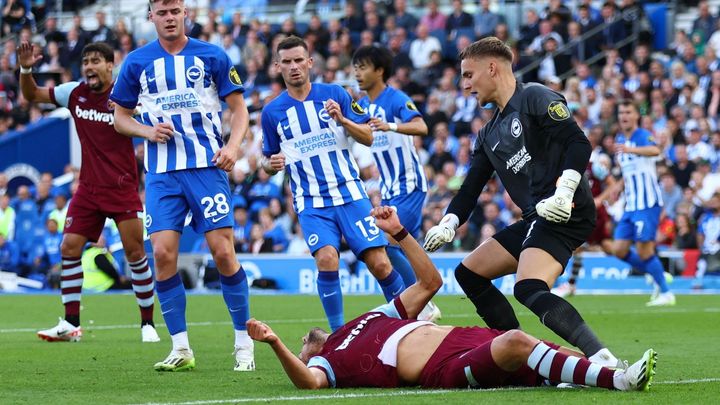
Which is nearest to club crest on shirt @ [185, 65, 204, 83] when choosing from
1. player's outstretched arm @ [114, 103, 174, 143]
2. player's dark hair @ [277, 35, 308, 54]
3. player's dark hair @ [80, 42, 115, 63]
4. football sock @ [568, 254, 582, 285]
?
player's outstretched arm @ [114, 103, 174, 143]

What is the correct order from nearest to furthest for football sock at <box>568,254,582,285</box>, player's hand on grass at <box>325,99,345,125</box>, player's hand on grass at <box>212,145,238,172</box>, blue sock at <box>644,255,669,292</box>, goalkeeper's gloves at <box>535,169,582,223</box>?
goalkeeper's gloves at <box>535,169,582,223</box> < player's hand on grass at <box>212,145,238,172</box> < player's hand on grass at <box>325,99,345,125</box> < blue sock at <box>644,255,669,292</box> < football sock at <box>568,254,582,285</box>

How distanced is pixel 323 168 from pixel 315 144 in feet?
0.69

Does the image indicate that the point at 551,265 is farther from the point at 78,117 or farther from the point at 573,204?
the point at 78,117

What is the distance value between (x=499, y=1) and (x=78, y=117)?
56.6ft

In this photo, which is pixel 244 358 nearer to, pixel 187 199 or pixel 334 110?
pixel 187 199

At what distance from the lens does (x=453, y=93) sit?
950 inches

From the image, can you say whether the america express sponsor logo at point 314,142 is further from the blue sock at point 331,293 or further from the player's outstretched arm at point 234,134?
the player's outstretched arm at point 234,134

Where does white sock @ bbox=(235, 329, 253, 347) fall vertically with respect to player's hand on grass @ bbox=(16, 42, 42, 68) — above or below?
below

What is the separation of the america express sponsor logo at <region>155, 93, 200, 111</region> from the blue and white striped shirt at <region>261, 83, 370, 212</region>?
1433mm

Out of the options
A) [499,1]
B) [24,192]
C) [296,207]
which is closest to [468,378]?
[296,207]

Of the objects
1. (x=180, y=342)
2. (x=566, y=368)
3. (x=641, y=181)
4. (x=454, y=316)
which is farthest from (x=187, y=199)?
(x=641, y=181)

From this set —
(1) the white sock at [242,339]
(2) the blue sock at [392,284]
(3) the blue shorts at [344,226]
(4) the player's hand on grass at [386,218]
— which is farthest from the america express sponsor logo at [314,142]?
(4) the player's hand on grass at [386,218]

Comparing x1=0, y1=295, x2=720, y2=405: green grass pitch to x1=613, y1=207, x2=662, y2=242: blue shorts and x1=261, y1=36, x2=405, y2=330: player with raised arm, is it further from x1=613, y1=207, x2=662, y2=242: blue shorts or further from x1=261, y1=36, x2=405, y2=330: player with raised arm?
x1=261, y1=36, x2=405, y2=330: player with raised arm

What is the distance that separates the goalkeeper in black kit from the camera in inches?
278
